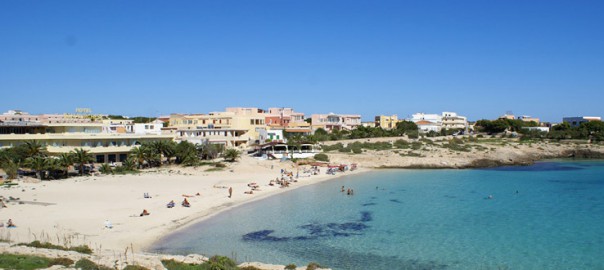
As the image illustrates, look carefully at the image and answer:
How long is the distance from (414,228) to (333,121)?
8141 cm

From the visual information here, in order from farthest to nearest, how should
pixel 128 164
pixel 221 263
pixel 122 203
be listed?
pixel 128 164 → pixel 122 203 → pixel 221 263

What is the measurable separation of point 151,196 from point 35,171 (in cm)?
1451

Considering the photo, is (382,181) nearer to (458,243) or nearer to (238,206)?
(238,206)

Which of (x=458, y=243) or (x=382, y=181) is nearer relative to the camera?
(x=458, y=243)

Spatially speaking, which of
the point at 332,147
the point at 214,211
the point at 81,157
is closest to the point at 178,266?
the point at 214,211

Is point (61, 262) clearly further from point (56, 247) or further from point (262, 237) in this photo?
point (262, 237)

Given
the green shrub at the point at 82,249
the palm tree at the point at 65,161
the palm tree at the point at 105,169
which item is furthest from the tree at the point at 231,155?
the green shrub at the point at 82,249

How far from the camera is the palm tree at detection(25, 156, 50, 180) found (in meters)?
41.5

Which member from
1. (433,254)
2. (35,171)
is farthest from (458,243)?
(35,171)

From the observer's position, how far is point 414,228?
29.0m

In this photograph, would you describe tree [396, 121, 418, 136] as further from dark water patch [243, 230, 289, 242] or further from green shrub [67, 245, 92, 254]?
green shrub [67, 245, 92, 254]

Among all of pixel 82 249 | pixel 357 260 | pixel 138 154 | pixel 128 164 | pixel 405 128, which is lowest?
pixel 357 260

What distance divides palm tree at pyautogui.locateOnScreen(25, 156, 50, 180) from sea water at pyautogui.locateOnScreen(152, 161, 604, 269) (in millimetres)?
20214

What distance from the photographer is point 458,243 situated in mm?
25656
